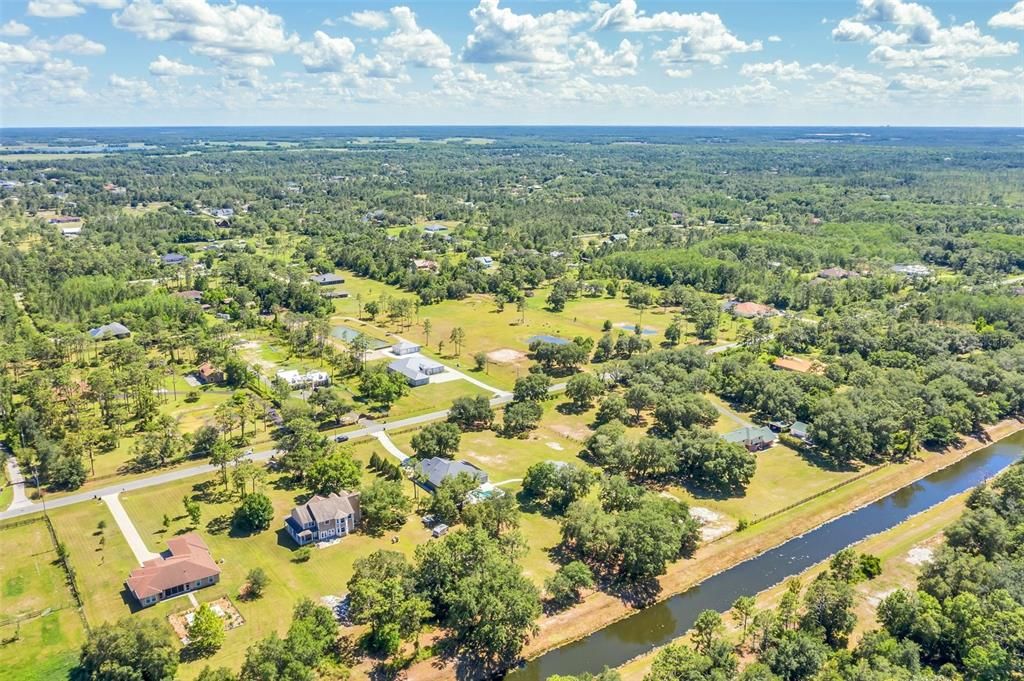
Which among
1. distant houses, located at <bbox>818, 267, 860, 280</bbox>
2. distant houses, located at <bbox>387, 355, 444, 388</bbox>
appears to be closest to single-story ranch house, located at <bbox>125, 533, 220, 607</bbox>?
distant houses, located at <bbox>387, 355, 444, 388</bbox>

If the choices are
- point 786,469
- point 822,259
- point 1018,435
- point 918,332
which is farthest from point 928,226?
point 786,469

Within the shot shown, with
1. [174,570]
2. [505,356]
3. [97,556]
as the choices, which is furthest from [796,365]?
[97,556]

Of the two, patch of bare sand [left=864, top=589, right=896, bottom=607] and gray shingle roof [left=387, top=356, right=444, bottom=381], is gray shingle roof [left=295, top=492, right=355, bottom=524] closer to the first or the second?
gray shingle roof [left=387, top=356, right=444, bottom=381]

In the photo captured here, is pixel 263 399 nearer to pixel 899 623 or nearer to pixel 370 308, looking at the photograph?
pixel 370 308

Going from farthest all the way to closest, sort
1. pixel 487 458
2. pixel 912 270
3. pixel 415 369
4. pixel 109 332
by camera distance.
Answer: pixel 912 270 → pixel 109 332 → pixel 415 369 → pixel 487 458

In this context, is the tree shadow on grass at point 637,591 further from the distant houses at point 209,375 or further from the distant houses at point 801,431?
the distant houses at point 209,375

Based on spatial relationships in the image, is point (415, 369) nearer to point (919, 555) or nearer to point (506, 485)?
point (506, 485)
